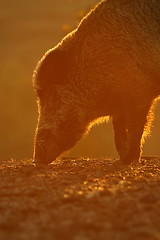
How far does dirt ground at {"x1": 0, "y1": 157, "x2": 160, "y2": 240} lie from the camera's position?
3473mm

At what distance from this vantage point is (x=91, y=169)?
7.64m

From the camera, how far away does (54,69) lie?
873cm

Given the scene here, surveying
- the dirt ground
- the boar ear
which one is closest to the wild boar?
the boar ear

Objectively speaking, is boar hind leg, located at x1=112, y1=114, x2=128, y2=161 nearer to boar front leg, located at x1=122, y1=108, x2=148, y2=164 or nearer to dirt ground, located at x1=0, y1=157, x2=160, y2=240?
boar front leg, located at x1=122, y1=108, x2=148, y2=164

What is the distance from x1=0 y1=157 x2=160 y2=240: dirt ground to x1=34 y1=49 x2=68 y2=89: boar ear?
2693mm

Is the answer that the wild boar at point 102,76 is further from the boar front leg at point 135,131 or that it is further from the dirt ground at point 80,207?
the dirt ground at point 80,207

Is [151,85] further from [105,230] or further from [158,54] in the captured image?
[105,230]

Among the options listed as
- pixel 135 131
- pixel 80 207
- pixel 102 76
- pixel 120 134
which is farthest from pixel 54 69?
pixel 80 207

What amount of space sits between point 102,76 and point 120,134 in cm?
175

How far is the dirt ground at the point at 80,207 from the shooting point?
11.4 feet

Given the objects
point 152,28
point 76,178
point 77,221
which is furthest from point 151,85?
point 77,221

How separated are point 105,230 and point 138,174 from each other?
349 cm

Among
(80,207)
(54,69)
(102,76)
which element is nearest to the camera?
(80,207)

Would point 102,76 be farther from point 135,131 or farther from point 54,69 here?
point 135,131
